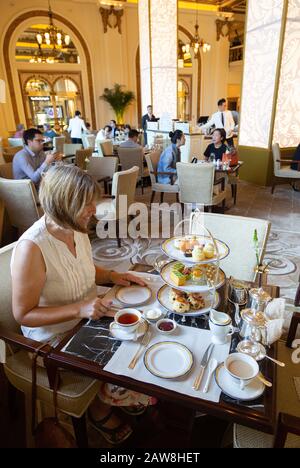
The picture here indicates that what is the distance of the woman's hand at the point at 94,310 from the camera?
1.18 meters

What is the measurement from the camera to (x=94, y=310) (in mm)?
1188

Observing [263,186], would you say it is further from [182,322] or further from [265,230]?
[182,322]

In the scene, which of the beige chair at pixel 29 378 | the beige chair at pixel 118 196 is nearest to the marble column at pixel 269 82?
the beige chair at pixel 118 196

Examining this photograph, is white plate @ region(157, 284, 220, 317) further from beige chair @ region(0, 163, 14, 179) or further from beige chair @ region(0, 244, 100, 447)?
beige chair @ region(0, 163, 14, 179)

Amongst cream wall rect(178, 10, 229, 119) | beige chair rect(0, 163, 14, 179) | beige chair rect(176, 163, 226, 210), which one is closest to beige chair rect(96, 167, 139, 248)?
beige chair rect(176, 163, 226, 210)

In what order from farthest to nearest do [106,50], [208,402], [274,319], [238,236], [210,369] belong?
1. [106,50]
2. [238,236]
3. [274,319]
4. [210,369]
5. [208,402]

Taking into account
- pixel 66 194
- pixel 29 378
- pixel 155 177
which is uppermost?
pixel 66 194

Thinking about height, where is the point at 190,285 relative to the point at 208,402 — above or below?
above

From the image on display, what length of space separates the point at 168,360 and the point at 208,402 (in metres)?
0.19

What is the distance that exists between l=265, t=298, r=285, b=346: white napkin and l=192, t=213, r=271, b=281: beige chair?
1.92 feet

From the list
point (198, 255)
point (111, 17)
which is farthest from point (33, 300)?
point (111, 17)

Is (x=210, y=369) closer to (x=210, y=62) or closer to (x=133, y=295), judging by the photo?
(x=133, y=295)

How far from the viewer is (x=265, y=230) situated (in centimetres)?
166
